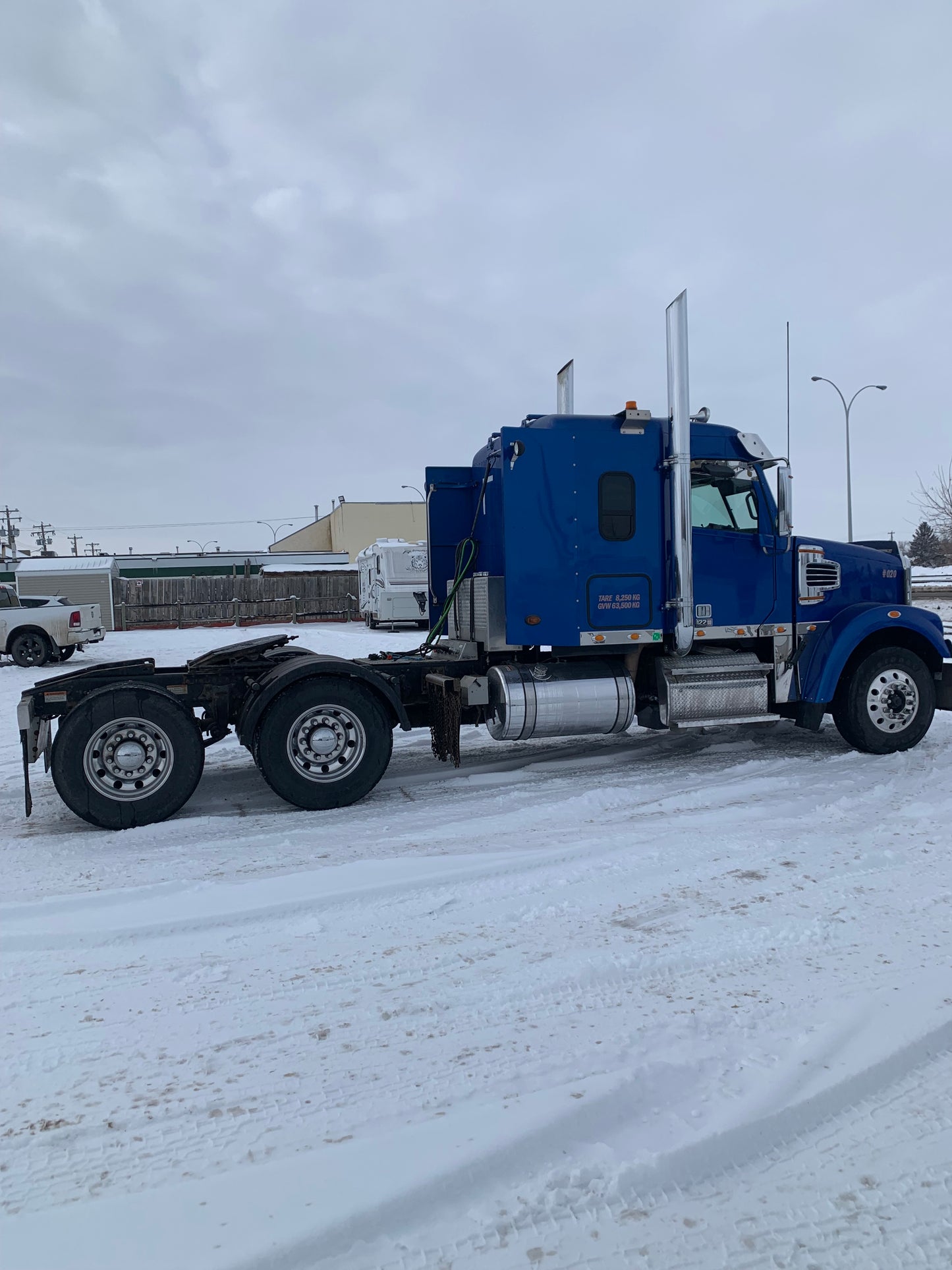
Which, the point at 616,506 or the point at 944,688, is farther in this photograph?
the point at 944,688

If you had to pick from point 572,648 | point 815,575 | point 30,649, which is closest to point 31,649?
point 30,649

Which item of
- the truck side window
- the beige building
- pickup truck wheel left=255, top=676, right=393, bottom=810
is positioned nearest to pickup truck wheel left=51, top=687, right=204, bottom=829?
pickup truck wheel left=255, top=676, right=393, bottom=810

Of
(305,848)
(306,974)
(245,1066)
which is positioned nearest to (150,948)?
(306,974)

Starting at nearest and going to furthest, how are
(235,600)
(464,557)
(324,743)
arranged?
(324,743), (464,557), (235,600)

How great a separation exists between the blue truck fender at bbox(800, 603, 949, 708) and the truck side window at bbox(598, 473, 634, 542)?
2.12m

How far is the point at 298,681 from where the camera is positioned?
651cm

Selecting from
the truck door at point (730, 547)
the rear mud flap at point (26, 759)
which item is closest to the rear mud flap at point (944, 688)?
the truck door at point (730, 547)

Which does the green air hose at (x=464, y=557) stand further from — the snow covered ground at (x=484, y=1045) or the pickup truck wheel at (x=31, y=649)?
the pickup truck wheel at (x=31, y=649)

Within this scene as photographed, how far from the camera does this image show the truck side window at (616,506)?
7.40 metres

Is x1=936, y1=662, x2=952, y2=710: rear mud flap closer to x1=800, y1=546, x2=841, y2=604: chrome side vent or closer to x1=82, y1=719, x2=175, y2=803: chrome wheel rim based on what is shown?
x1=800, y1=546, x2=841, y2=604: chrome side vent

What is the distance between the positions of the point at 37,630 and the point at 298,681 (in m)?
14.5

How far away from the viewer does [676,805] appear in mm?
6395

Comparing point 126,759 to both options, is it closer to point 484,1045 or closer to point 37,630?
point 484,1045

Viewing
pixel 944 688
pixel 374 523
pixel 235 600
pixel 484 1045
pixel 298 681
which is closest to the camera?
pixel 484 1045
